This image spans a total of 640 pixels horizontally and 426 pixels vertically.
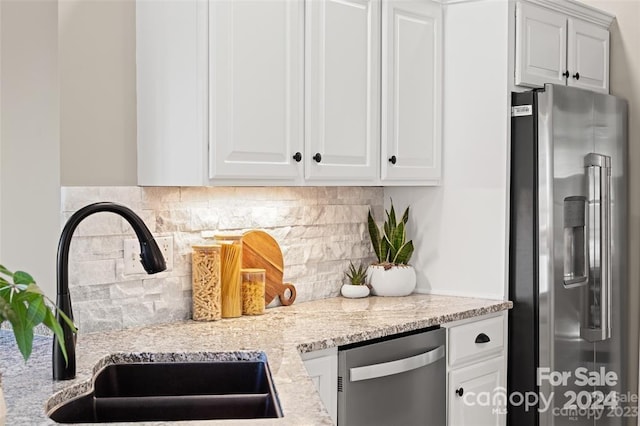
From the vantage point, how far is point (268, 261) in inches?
126

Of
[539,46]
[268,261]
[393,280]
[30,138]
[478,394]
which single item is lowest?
Result: [478,394]

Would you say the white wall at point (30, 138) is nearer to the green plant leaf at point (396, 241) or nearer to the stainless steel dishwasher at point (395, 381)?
the stainless steel dishwasher at point (395, 381)

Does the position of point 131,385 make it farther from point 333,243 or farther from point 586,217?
point 586,217

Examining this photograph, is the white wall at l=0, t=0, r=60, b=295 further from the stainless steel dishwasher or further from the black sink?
the stainless steel dishwasher

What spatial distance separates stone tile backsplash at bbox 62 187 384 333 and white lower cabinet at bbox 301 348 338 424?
608 millimetres

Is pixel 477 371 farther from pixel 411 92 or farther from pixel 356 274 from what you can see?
pixel 411 92

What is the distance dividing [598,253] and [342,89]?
1.46 metres

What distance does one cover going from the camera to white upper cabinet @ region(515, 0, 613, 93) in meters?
3.52

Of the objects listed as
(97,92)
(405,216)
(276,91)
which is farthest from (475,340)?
(97,92)

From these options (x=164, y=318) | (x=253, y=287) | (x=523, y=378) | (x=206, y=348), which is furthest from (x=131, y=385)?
(x=523, y=378)

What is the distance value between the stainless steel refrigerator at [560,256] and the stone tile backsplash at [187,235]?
75 centimetres

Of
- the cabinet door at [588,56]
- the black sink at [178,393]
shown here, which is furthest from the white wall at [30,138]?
the cabinet door at [588,56]

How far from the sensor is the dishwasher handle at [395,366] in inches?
107

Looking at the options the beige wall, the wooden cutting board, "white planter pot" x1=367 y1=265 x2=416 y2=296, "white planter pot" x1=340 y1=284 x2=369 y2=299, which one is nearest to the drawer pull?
"white planter pot" x1=367 y1=265 x2=416 y2=296
